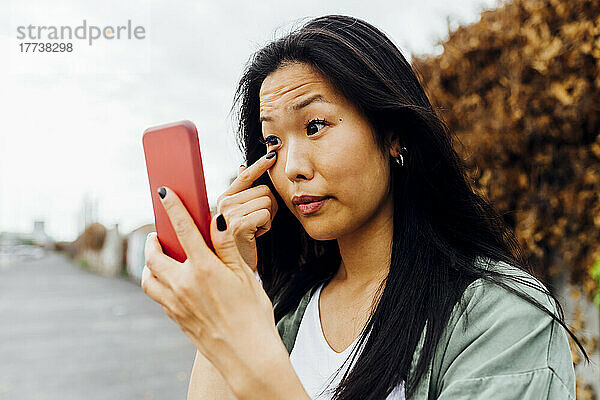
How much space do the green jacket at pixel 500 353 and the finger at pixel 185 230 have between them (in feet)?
Answer: 1.90

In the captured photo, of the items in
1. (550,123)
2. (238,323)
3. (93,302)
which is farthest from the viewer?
(93,302)

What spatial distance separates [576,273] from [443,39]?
1.63 meters

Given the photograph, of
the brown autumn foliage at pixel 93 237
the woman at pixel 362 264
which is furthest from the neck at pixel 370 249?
the brown autumn foliage at pixel 93 237

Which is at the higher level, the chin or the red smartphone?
the red smartphone

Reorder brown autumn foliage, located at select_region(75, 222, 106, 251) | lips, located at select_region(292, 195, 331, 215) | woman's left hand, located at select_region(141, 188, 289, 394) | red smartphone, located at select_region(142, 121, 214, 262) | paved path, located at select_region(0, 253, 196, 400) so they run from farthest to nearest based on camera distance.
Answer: brown autumn foliage, located at select_region(75, 222, 106, 251) → paved path, located at select_region(0, 253, 196, 400) → lips, located at select_region(292, 195, 331, 215) → red smartphone, located at select_region(142, 121, 214, 262) → woman's left hand, located at select_region(141, 188, 289, 394)

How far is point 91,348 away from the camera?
7.97 meters

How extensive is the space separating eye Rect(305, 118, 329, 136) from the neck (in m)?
0.31

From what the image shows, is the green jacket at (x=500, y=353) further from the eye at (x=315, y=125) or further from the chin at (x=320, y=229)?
the eye at (x=315, y=125)

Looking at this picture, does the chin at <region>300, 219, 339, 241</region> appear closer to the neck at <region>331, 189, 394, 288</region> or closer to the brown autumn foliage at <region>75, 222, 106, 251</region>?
the neck at <region>331, 189, 394, 288</region>

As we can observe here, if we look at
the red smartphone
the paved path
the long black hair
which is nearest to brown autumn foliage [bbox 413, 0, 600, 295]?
the long black hair

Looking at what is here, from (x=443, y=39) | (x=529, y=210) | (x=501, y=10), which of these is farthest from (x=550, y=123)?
(x=443, y=39)

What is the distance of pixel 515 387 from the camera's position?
3.98ft

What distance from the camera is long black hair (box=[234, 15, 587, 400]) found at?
4.72ft

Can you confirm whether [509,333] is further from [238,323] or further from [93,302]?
[93,302]
